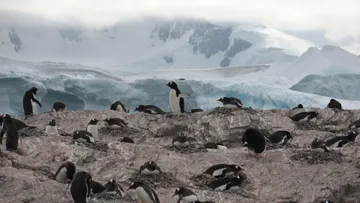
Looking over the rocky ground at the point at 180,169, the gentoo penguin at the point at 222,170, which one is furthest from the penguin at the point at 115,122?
the gentoo penguin at the point at 222,170

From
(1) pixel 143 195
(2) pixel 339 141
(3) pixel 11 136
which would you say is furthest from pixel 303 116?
(1) pixel 143 195

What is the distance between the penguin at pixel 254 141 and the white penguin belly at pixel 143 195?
314 centimetres

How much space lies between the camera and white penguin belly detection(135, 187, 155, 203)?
885 cm

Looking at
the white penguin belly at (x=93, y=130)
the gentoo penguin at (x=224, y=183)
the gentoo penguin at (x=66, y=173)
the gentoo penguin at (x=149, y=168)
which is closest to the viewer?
the gentoo penguin at (x=66, y=173)

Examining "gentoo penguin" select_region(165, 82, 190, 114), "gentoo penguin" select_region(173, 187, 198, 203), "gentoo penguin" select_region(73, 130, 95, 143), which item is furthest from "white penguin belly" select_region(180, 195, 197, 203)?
"gentoo penguin" select_region(165, 82, 190, 114)

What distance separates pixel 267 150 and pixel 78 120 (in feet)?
19.2

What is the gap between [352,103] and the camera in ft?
139

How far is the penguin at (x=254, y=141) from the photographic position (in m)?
11.7

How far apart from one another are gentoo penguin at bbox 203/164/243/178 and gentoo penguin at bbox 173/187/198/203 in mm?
1517

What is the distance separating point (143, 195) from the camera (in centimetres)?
894

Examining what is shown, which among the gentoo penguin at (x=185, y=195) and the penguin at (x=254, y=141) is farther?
the penguin at (x=254, y=141)

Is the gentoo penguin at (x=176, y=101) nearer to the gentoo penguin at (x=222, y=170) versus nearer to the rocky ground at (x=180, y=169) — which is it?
the rocky ground at (x=180, y=169)

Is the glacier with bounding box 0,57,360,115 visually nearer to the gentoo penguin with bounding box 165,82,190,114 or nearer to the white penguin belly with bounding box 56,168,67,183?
the gentoo penguin with bounding box 165,82,190,114

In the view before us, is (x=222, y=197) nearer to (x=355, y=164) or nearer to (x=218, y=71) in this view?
(x=355, y=164)
